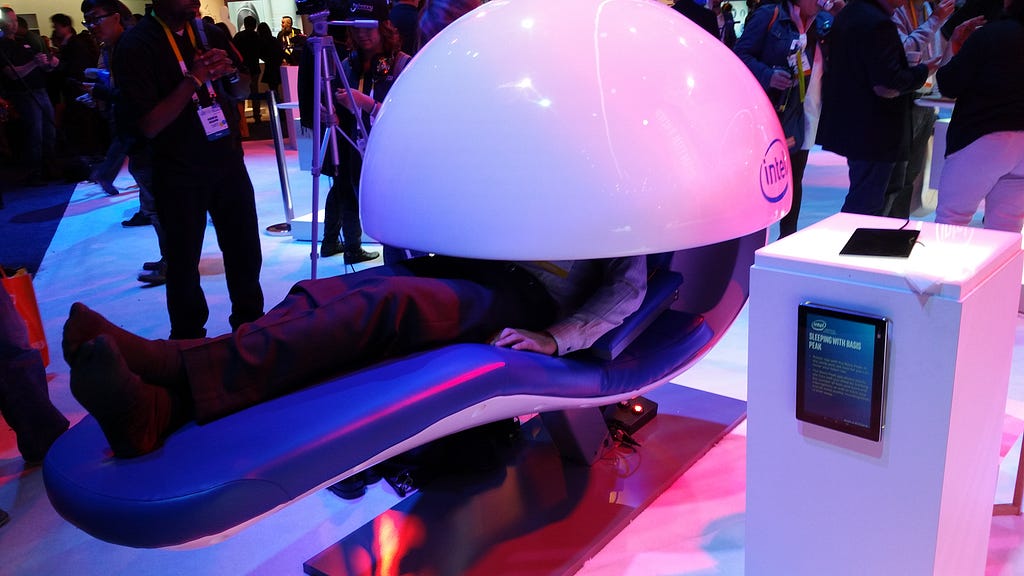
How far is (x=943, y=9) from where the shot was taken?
3.45 meters

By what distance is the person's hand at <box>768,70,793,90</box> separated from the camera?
357 cm

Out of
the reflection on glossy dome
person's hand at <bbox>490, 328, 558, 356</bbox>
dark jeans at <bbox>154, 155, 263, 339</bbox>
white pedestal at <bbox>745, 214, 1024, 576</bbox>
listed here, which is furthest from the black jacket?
dark jeans at <bbox>154, 155, 263, 339</bbox>

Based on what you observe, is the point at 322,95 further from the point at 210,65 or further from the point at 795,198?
the point at 795,198

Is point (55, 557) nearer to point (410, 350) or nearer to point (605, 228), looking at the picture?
point (410, 350)

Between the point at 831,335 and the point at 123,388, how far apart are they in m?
1.18

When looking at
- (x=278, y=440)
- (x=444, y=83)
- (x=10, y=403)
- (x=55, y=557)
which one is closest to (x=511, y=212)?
(x=444, y=83)

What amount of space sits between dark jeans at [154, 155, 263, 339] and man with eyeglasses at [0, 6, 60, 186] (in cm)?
502

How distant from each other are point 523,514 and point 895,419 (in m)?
0.96

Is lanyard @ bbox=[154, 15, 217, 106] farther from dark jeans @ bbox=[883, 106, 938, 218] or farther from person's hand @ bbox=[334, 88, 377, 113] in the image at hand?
dark jeans @ bbox=[883, 106, 938, 218]

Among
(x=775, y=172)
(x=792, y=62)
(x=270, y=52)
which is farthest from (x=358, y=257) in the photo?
(x=270, y=52)

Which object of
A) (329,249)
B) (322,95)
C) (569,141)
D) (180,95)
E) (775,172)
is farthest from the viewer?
(329,249)

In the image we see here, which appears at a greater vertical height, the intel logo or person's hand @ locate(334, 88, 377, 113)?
person's hand @ locate(334, 88, 377, 113)

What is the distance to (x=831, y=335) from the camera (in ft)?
4.30

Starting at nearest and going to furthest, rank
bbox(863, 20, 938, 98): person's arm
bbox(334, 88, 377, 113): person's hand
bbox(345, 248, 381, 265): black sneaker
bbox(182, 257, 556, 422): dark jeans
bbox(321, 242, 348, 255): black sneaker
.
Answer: bbox(182, 257, 556, 422): dark jeans
bbox(863, 20, 938, 98): person's arm
bbox(334, 88, 377, 113): person's hand
bbox(345, 248, 381, 265): black sneaker
bbox(321, 242, 348, 255): black sneaker
